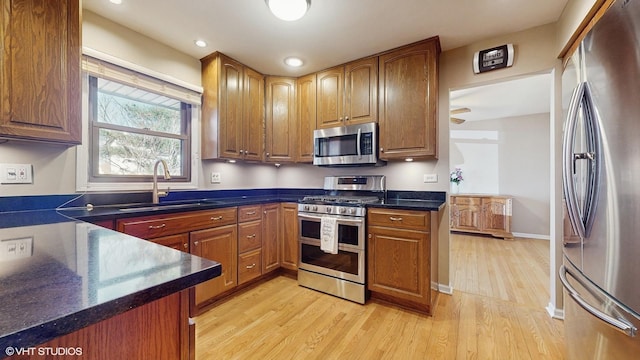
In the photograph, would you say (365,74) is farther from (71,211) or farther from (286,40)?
(71,211)

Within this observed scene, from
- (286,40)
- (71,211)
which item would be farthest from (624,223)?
(71,211)

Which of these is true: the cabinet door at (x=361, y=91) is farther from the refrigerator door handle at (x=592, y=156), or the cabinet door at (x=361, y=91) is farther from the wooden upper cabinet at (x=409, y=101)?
the refrigerator door handle at (x=592, y=156)

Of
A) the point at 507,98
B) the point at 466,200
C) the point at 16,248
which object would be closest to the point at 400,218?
the point at 16,248

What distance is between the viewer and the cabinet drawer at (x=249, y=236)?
2458 mm

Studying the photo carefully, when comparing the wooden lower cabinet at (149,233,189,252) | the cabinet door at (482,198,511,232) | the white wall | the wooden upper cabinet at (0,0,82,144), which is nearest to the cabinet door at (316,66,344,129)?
the wooden lower cabinet at (149,233,189,252)

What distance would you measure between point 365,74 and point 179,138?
202 centimetres

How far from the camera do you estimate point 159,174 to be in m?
2.40

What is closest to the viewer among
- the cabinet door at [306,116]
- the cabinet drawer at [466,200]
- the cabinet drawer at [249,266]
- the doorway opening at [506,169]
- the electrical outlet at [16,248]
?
the electrical outlet at [16,248]

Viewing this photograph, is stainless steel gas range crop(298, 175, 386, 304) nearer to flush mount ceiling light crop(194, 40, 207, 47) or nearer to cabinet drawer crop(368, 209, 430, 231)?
cabinet drawer crop(368, 209, 430, 231)

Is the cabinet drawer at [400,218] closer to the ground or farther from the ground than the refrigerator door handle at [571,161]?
closer to the ground

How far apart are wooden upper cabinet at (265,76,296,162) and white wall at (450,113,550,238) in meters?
3.99

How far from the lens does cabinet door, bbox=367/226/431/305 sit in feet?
6.77

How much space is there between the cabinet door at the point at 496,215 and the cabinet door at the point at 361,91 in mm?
3456

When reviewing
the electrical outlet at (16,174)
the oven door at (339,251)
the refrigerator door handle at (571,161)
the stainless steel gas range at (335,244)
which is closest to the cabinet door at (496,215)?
the stainless steel gas range at (335,244)
